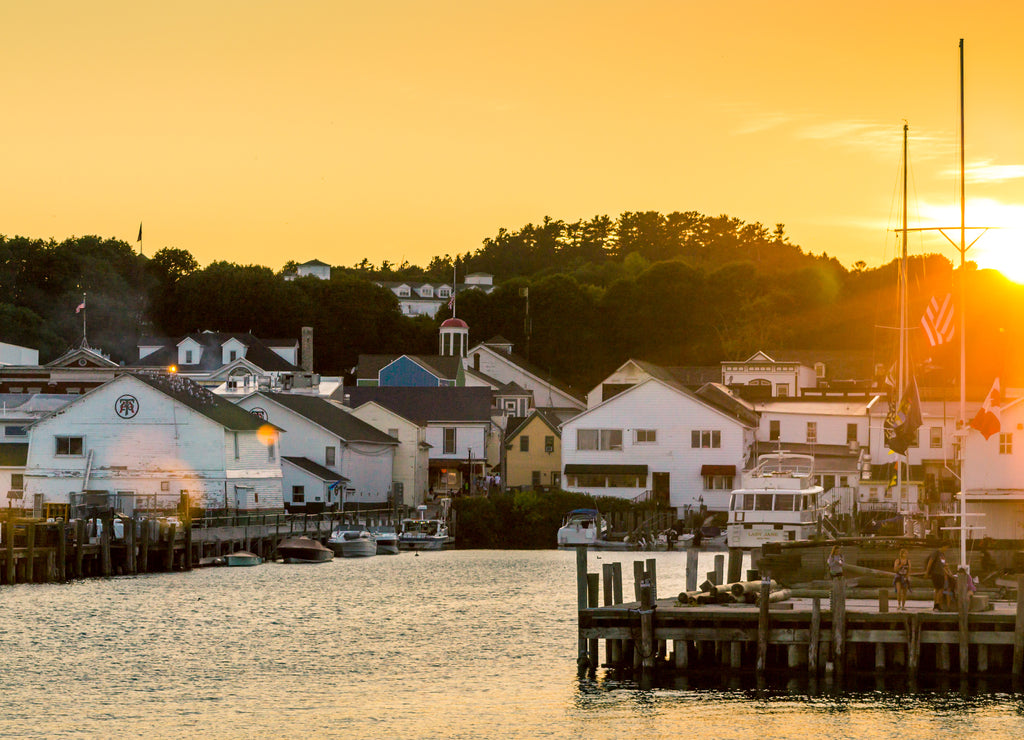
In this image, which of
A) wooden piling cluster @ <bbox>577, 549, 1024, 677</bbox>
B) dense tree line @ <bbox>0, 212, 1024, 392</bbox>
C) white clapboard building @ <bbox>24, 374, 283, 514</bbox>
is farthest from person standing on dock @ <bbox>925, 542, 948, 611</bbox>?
dense tree line @ <bbox>0, 212, 1024, 392</bbox>

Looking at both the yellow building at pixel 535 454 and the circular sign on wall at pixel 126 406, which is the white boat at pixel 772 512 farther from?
the yellow building at pixel 535 454

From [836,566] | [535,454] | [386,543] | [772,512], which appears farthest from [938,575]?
[535,454]

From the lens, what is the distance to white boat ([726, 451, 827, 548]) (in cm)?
7425

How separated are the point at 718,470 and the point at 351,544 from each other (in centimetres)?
2457

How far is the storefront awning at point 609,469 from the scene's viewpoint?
3878 inches

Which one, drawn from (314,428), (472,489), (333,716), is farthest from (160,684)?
(472,489)

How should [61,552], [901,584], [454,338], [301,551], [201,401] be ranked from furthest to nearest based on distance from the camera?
[454,338] → [201,401] → [301,551] → [61,552] → [901,584]

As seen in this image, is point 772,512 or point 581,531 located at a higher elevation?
point 772,512

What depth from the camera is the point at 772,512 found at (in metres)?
74.8

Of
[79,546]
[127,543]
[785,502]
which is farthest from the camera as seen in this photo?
[785,502]

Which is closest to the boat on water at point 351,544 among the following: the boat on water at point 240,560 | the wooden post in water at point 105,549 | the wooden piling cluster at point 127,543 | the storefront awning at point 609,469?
the wooden piling cluster at point 127,543

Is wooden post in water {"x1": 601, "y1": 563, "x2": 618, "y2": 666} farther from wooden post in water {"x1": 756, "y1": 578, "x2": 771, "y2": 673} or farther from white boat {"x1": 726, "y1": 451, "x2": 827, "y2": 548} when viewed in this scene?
white boat {"x1": 726, "y1": 451, "x2": 827, "y2": 548}

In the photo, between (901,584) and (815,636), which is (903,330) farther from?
(815,636)

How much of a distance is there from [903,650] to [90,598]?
32888 mm
